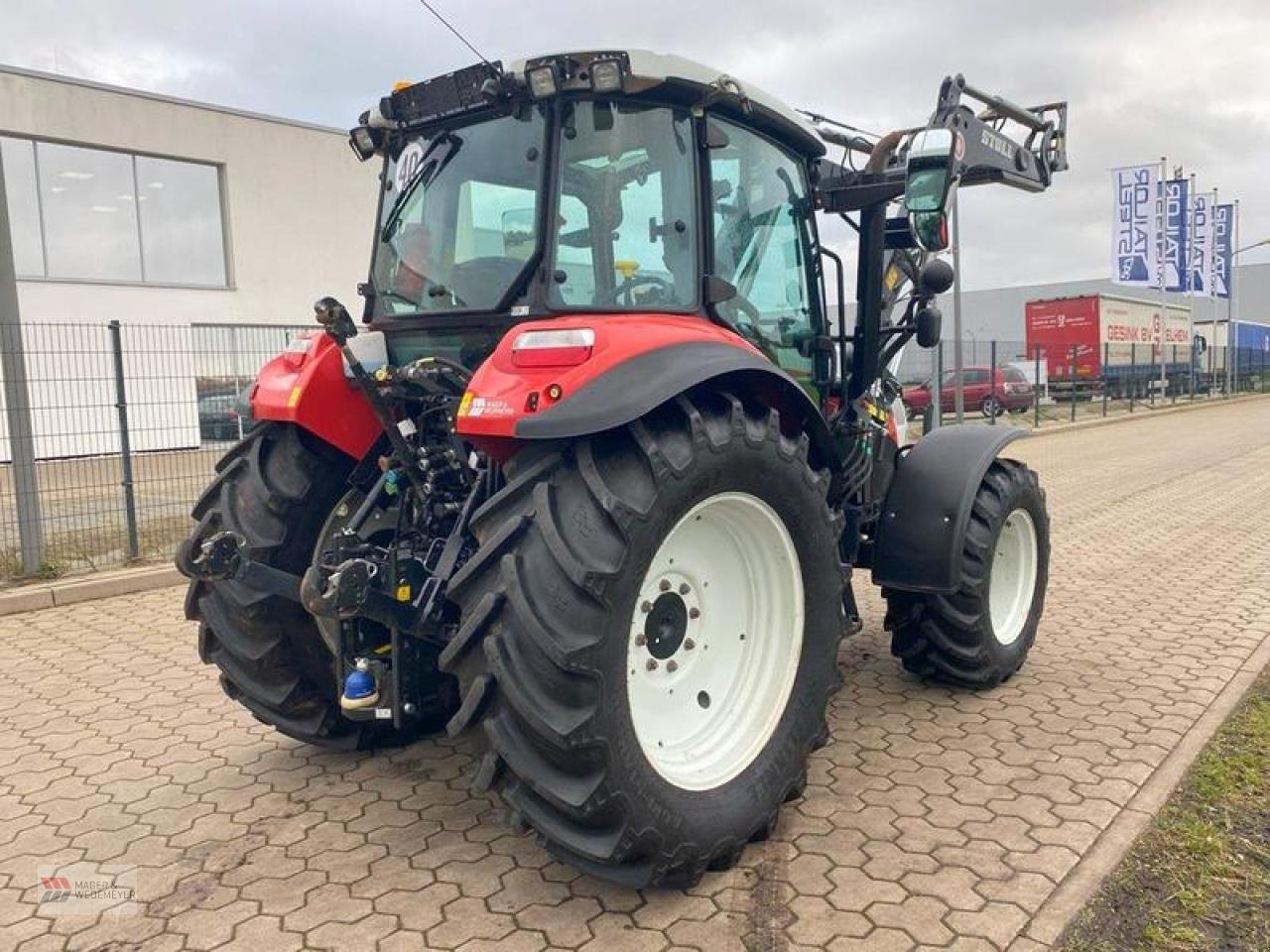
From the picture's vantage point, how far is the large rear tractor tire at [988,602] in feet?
14.1

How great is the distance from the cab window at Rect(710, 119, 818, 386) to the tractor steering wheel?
25 centimetres

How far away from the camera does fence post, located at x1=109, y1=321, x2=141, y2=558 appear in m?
7.72

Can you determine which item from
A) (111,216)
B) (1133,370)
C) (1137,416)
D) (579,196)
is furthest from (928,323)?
(1133,370)

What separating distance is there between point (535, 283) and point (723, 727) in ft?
5.10

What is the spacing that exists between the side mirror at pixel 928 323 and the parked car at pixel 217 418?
7.53 m

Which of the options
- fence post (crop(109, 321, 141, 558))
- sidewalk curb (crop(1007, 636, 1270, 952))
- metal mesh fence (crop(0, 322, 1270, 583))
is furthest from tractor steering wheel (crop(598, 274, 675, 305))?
fence post (crop(109, 321, 141, 558))

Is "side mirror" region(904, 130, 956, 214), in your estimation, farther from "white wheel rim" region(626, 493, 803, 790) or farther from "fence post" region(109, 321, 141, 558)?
"fence post" region(109, 321, 141, 558)

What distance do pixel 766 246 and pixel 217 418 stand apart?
8086 mm

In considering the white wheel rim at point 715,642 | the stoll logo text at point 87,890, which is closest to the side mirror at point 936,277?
Result: the white wheel rim at point 715,642

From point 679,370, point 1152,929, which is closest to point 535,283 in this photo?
point 679,370

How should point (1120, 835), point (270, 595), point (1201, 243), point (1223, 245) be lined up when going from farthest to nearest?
point (1223, 245), point (1201, 243), point (270, 595), point (1120, 835)

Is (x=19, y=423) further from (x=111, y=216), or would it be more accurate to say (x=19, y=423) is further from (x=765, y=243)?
(x=111, y=216)

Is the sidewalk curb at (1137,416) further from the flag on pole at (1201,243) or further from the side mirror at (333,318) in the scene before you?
the side mirror at (333,318)

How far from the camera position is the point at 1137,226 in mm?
25906
